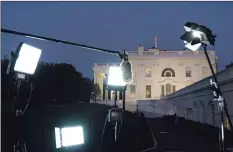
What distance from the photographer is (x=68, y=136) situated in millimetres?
6957

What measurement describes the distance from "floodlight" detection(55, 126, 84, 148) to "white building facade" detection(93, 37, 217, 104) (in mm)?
63983

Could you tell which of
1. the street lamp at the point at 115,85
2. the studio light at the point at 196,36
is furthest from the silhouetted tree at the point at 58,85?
the studio light at the point at 196,36

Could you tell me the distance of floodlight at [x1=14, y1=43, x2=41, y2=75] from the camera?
5402 millimetres

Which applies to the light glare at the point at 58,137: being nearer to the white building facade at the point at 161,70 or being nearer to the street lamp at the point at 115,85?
the street lamp at the point at 115,85

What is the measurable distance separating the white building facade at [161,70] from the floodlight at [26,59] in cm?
6543

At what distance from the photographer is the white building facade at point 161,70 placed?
7138 cm

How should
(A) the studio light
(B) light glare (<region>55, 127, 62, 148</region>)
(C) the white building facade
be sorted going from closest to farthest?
1. (A) the studio light
2. (B) light glare (<region>55, 127, 62, 148</region>)
3. (C) the white building facade

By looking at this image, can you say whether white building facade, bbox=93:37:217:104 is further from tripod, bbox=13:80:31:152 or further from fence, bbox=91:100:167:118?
tripod, bbox=13:80:31:152

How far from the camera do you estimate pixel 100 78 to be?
75.7 meters

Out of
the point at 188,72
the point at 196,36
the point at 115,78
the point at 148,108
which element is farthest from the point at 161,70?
the point at 196,36

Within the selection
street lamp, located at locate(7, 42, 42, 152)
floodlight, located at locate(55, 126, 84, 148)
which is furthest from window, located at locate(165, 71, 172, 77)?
street lamp, located at locate(7, 42, 42, 152)

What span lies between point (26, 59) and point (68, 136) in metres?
2.40

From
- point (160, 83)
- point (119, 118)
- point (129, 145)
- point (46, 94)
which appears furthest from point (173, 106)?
point (119, 118)

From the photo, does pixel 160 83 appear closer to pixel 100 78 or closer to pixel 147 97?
pixel 147 97
